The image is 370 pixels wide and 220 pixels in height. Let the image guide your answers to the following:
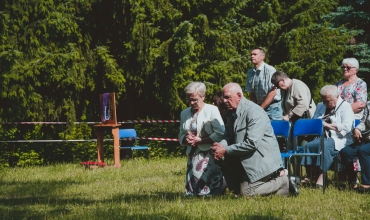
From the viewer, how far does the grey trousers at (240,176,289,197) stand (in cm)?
754

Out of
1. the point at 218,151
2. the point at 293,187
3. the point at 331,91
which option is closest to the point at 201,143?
the point at 218,151

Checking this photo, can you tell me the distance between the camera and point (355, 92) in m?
9.52

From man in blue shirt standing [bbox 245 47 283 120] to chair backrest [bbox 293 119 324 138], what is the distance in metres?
0.89

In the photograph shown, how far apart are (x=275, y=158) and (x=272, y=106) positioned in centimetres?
239

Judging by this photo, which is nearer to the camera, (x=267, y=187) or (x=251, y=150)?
(x=251, y=150)

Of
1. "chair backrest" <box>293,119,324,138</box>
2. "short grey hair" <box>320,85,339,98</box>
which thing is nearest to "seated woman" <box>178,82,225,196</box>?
"chair backrest" <box>293,119,324,138</box>

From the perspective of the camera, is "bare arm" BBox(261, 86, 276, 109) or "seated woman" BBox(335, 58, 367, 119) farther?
"bare arm" BBox(261, 86, 276, 109)

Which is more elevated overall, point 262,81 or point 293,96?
point 262,81

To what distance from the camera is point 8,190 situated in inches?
372

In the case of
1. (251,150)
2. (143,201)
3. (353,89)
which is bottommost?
(143,201)

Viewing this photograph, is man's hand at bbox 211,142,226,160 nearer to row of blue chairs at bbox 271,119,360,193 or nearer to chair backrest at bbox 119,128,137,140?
row of blue chairs at bbox 271,119,360,193

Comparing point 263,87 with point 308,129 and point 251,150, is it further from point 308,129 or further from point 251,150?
point 251,150

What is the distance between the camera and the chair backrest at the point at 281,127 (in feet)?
29.2

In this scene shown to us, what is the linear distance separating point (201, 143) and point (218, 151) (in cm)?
60
